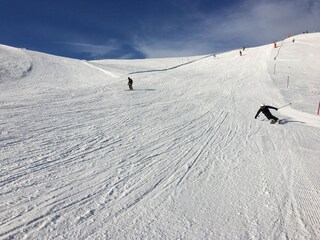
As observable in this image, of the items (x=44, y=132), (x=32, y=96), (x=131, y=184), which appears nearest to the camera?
(x=131, y=184)

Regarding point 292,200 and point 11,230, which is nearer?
point 11,230

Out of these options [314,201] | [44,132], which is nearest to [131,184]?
[314,201]

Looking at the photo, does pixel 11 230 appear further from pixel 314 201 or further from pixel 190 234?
pixel 314 201

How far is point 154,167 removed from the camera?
934 cm

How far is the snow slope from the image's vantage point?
642 cm

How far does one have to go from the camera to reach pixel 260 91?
2325cm

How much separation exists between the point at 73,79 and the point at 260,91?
15.5 m

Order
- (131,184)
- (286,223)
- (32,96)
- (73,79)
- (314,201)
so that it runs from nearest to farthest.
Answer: (286,223) → (314,201) → (131,184) → (32,96) → (73,79)

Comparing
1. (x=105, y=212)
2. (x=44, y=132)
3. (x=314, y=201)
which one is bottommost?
(x=314, y=201)

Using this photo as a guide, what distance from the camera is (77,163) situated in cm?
924

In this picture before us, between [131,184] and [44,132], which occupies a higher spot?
[44,132]

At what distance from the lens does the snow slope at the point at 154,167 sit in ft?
21.1

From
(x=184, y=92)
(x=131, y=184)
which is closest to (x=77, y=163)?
(x=131, y=184)

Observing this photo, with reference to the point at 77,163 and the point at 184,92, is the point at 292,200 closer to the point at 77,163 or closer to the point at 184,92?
the point at 77,163
